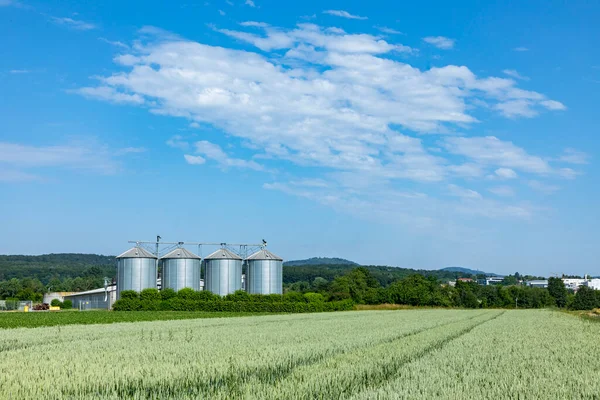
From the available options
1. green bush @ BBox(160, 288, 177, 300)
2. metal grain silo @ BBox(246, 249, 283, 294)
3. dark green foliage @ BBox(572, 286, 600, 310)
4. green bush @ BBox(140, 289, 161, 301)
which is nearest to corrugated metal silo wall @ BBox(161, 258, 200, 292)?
green bush @ BBox(160, 288, 177, 300)

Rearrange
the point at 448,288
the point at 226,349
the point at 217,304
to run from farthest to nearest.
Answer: the point at 448,288 < the point at 217,304 < the point at 226,349

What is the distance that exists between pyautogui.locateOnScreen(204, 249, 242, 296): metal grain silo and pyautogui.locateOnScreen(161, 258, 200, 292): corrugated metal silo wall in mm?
2240

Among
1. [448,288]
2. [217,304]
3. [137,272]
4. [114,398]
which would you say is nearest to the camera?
[114,398]

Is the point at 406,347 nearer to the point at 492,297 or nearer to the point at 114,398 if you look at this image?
the point at 114,398

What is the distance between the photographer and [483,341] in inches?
897

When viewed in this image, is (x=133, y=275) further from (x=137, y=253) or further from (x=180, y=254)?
(x=180, y=254)

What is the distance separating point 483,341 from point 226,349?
32.4ft

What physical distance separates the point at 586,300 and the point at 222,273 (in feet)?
302

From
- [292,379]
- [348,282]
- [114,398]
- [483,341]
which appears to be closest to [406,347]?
[483,341]

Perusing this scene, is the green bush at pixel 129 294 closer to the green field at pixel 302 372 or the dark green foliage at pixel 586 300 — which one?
the green field at pixel 302 372

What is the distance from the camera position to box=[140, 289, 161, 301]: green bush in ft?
265

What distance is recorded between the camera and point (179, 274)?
8850 centimetres

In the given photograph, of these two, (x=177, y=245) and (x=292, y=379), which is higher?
(x=177, y=245)

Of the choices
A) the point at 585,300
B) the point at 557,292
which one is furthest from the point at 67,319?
the point at 557,292
